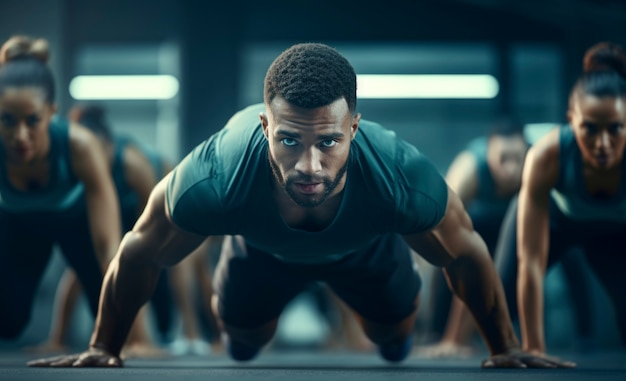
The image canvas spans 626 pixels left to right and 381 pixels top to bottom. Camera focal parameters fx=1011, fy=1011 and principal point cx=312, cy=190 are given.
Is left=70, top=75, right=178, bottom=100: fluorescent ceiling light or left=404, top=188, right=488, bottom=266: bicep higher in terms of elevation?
left=404, top=188, right=488, bottom=266: bicep

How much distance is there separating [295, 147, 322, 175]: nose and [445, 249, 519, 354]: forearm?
1.59 feet

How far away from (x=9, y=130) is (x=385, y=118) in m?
4.26

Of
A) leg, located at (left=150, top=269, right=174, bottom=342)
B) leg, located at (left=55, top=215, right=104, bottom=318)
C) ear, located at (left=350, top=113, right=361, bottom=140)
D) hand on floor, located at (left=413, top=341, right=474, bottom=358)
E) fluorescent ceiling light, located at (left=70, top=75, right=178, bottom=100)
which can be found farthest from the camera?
fluorescent ceiling light, located at (left=70, top=75, right=178, bottom=100)

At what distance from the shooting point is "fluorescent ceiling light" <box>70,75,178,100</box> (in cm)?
732

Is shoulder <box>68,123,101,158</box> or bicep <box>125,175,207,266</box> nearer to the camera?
bicep <box>125,175,207,266</box>

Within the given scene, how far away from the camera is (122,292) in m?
2.35

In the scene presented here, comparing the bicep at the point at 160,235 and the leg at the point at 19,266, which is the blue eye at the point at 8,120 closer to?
the leg at the point at 19,266

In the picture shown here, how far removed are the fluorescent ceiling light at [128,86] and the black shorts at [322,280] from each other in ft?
15.4

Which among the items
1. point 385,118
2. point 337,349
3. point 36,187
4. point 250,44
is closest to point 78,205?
point 36,187

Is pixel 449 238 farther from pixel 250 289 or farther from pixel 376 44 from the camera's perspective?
pixel 376 44

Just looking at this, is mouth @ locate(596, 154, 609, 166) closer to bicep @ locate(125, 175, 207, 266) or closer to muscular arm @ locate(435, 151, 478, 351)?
bicep @ locate(125, 175, 207, 266)

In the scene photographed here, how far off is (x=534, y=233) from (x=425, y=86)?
4.34 metres

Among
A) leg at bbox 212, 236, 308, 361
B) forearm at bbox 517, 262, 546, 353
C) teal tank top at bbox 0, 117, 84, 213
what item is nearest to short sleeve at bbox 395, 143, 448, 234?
leg at bbox 212, 236, 308, 361

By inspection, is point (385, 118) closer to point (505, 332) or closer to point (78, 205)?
point (78, 205)
